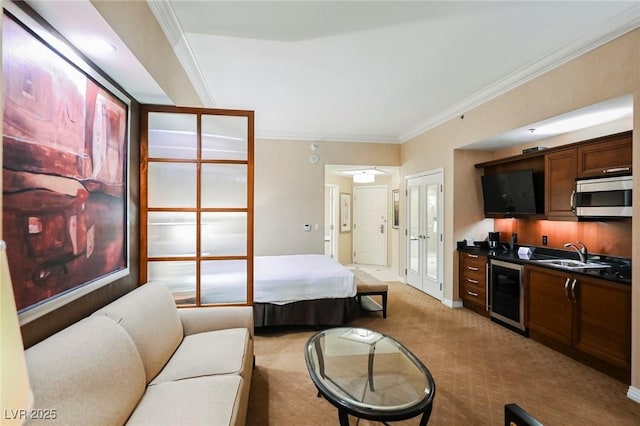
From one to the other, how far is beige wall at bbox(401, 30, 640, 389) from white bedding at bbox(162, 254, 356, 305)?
192 centimetres

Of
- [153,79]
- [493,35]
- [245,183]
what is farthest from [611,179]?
[153,79]

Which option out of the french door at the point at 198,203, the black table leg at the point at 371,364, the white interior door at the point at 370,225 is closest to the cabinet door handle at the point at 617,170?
the black table leg at the point at 371,364

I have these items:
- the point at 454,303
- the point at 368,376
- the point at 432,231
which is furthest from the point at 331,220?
the point at 368,376

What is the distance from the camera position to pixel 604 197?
8.81 feet

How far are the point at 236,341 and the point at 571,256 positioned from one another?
3.70 metres

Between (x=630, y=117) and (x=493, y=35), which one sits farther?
(x=630, y=117)

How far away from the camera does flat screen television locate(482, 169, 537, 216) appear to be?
3.54 m

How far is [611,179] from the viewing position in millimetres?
2592

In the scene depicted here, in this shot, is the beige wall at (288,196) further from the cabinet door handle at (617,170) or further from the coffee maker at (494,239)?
the cabinet door handle at (617,170)

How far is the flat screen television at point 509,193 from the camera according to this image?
3541 mm

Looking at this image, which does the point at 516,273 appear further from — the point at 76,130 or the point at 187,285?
the point at 76,130

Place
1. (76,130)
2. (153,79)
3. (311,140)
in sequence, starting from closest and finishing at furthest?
(76,130), (153,79), (311,140)

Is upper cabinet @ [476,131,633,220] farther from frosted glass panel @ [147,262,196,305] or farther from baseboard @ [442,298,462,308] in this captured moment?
frosted glass panel @ [147,262,196,305]

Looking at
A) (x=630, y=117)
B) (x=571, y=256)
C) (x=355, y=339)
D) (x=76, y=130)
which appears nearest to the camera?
(x=76, y=130)
